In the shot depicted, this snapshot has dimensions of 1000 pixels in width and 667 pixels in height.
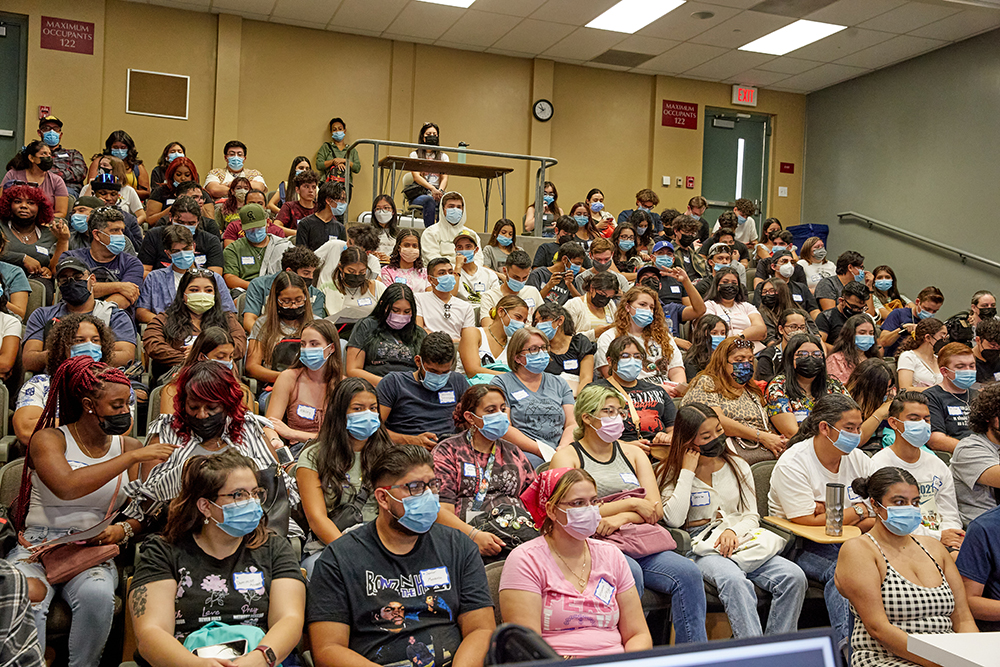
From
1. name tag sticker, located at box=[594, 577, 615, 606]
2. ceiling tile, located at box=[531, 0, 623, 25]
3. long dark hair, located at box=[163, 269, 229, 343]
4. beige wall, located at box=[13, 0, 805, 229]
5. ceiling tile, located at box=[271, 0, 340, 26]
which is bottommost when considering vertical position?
name tag sticker, located at box=[594, 577, 615, 606]

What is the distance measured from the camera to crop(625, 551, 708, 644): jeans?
11.4 feet

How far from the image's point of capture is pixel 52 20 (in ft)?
32.9

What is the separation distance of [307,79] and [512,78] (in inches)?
111

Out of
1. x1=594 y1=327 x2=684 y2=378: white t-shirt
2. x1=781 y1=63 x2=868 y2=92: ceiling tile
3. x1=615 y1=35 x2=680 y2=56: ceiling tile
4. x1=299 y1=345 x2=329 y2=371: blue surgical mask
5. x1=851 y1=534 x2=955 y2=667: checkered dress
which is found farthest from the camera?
x1=781 y1=63 x2=868 y2=92: ceiling tile

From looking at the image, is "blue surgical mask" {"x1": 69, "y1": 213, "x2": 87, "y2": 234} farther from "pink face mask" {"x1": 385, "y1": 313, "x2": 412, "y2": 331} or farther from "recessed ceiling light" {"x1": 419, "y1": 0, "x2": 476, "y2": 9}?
"recessed ceiling light" {"x1": 419, "y1": 0, "x2": 476, "y2": 9}

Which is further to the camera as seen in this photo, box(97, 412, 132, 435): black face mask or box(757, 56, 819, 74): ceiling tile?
box(757, 56, 819, 74): ceiling tile

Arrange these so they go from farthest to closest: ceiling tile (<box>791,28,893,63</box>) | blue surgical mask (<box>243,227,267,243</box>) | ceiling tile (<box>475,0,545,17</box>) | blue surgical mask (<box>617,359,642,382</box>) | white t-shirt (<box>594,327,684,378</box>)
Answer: ceiling tile (<box>791,28,893,63</box>) < ceiling tile (<box>475,0,545,17</box>) < blue surgical mask (<box>243,227,267,243</box>) < white t-shirt (<box>594,327,684,378</box>) < blue surgical mask (<box>617,359,642,382</box>)

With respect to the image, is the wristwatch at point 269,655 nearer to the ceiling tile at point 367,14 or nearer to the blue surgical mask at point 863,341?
the blue surgical mask at point 863,341

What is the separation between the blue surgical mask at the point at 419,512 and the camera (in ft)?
9.38

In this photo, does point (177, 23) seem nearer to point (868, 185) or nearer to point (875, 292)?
point (875, 292)

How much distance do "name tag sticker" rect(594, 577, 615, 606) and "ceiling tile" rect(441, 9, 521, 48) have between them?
854 centimetres

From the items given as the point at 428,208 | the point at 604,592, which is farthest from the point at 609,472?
the point at 428,208

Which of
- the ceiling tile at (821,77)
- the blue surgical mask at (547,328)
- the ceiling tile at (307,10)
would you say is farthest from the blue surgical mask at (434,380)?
the ceiling tile at (821,77)

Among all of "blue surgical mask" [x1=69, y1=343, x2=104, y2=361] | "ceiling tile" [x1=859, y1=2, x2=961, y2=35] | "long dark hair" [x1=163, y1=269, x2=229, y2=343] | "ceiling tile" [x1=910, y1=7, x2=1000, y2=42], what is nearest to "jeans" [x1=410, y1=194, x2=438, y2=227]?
"long dark hair" [x1=163, y1=269, x2=229, y2=343]
